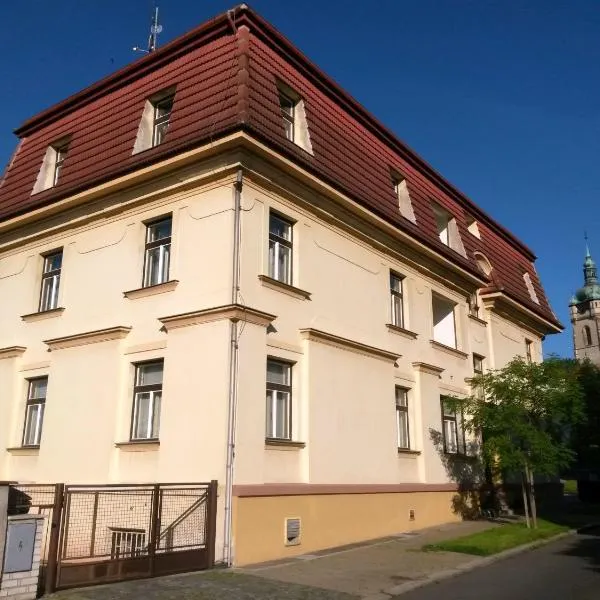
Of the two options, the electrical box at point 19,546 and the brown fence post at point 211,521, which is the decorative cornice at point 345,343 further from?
the electrical box at point 19,546

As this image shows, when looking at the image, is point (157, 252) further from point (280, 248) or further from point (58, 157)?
point (58, 157)

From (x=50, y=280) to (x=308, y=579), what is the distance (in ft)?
32.7

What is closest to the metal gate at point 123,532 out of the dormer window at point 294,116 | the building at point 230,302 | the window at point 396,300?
the building at point 230,302

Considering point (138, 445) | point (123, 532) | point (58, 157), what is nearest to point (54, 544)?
point (123, 532)

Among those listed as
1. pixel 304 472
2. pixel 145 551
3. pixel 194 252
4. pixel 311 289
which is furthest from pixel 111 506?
pixel 311 289

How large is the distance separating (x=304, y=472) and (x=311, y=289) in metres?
3.81

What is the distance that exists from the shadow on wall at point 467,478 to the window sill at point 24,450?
9714 millimetres

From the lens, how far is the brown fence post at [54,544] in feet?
26.7

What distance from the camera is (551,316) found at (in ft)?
86.6

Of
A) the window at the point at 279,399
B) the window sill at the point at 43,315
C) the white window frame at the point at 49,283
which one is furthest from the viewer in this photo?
the white window frame at the point at 49,283

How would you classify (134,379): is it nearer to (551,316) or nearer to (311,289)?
(311,289)

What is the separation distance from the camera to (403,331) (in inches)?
653

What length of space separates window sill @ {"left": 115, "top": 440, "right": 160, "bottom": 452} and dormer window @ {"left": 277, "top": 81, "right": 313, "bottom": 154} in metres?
7.00

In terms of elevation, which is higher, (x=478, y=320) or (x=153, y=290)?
(x=478, y=320)
